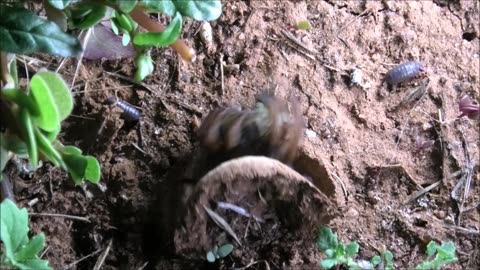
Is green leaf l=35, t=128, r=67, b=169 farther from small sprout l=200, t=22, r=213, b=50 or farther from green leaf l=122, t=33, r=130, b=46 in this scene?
small sprout l=200, t=22, r=213, b=50

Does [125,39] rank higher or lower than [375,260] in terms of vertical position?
higher

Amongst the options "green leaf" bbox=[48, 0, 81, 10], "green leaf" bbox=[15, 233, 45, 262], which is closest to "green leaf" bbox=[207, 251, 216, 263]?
"green leaf" bbox=[15, 233, 45, 262]

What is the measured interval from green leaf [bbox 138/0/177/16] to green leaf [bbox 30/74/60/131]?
269mm

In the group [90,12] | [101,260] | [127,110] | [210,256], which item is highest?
[90,12]

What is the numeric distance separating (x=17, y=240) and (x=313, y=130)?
35.1 inches

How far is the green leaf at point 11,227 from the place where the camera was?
122cm

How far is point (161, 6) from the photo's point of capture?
54.7 inches

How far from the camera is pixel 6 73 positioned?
1.39 m

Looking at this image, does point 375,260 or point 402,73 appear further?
point 402,73

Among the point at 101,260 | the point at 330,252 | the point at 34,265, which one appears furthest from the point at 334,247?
the point at 34,265

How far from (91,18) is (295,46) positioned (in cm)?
73

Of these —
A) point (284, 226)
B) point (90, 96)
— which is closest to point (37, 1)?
point (90, 96)

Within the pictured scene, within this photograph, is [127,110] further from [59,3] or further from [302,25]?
[302,25]

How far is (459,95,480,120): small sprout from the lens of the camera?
1.98 metres
